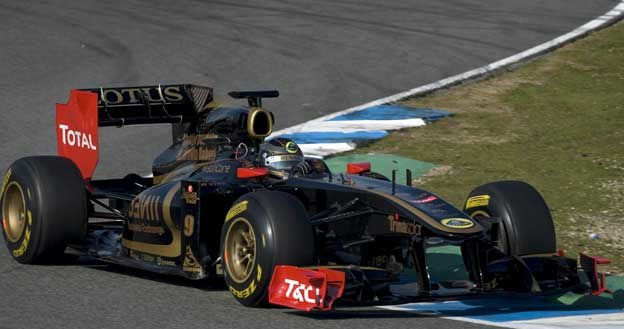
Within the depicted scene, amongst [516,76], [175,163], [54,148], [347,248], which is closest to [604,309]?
[347,248]

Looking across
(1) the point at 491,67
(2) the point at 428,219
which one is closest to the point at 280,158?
(2) the point at 428,219

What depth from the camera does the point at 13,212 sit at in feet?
31.2

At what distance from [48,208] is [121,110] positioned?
1.42 metres

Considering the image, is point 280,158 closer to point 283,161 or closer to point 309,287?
point 283,161

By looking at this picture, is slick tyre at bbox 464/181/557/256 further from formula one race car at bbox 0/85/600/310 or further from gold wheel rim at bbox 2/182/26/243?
gold wheel rim at bbox 2/182/26/243

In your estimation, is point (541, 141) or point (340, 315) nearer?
point (340, 315)

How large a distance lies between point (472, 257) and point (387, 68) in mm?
10152

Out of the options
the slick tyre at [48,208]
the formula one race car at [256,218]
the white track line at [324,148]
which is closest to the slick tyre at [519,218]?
the formula one race car at [256,218]

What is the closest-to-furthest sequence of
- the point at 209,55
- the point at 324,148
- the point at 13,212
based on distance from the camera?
1. the point at 13,212
2. the point at 324,148
3. the point at 209,55

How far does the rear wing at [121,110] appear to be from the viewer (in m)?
9.93

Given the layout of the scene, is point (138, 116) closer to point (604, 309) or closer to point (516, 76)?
point (604, 309)

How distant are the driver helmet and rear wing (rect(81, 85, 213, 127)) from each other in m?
1.32

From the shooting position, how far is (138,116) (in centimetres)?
1015

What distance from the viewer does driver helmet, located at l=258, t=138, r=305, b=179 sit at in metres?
8.83
